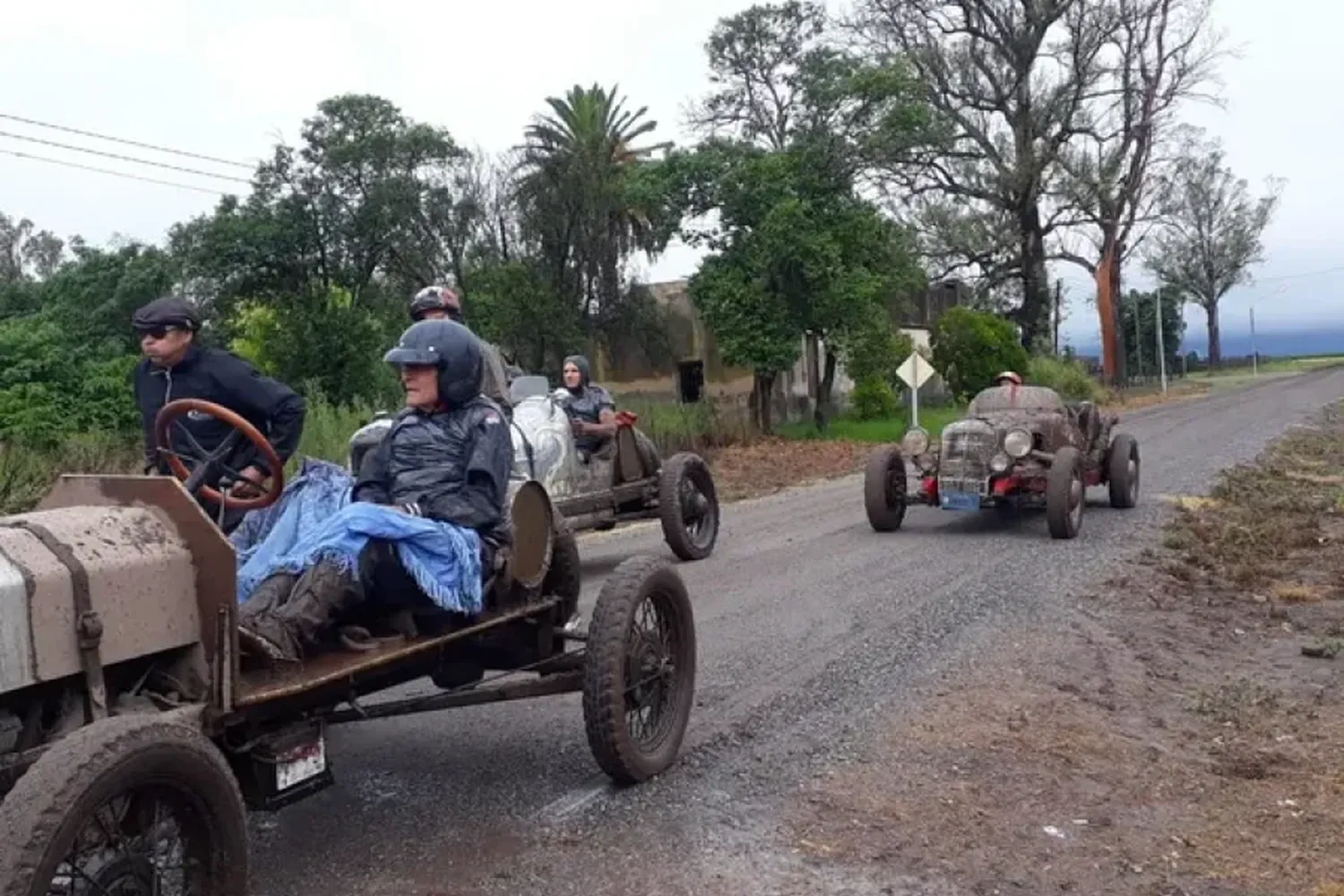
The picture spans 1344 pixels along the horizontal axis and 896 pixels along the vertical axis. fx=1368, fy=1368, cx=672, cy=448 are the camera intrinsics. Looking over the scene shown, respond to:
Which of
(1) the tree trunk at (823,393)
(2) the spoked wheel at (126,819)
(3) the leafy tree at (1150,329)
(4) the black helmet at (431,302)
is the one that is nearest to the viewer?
A: (2) the spoked wheel at (126,819)

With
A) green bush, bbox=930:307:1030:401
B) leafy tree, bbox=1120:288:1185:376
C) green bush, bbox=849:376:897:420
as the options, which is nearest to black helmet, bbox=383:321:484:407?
green bush, bbox=849:376:897:420

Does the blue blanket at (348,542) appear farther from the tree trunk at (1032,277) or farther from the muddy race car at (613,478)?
the tree trunk at (1032,277)

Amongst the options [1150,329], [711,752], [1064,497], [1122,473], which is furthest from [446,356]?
[1150,329]

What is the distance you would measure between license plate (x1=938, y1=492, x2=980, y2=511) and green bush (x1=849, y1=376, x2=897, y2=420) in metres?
21.0

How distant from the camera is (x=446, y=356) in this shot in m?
5.22

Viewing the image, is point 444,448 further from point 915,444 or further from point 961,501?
point 915,444

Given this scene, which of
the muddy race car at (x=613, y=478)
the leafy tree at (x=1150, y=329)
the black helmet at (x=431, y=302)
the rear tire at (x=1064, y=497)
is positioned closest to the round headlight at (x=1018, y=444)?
the rear tire at (x=1064, y=497)

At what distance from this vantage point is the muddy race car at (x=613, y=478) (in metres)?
10.1

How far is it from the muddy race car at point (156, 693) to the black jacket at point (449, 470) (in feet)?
0.45

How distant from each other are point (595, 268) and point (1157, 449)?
50.5 feet

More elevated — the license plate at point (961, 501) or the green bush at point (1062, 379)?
the green bush at point (1062, 379)

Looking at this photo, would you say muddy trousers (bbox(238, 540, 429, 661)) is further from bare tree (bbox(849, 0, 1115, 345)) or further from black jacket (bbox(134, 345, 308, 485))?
bare tree (bbox(849, 0, 1115, 345))

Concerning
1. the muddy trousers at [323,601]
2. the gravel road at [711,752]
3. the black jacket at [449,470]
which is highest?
the black jacket at [449,470]

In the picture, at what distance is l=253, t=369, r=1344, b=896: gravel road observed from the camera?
4598mm
